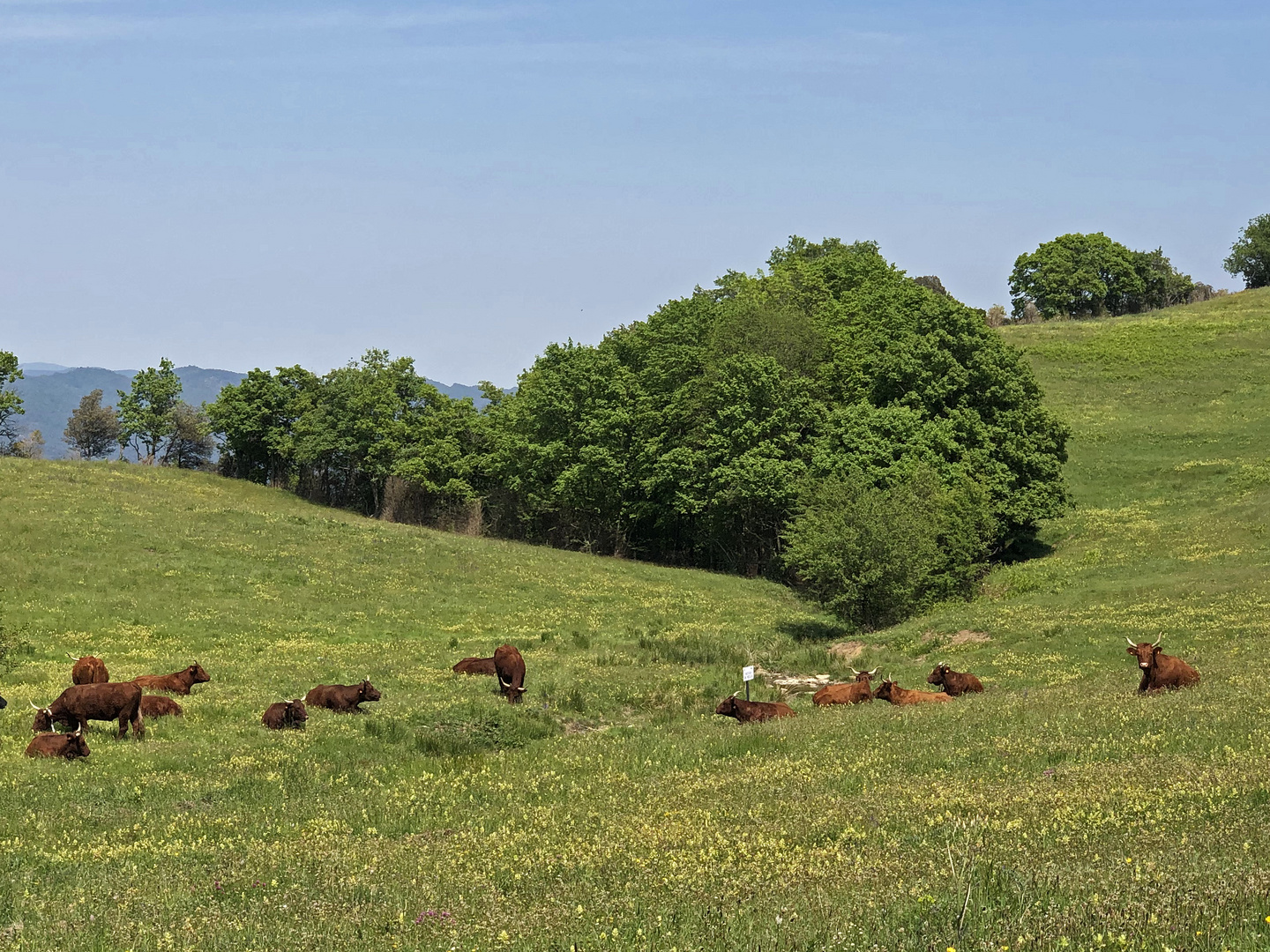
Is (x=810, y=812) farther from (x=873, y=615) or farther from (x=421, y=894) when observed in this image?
(x=873, y=615)

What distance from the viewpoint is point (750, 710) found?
25672 millimetres

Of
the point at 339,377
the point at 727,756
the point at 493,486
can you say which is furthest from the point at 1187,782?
the point at 339,377

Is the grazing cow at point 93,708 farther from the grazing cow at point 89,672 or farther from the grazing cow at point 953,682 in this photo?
the grazing cow at point 953,682

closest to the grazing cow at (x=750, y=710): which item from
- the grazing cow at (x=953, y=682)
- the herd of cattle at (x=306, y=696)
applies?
the herd of cattle at (x=306, y=696)

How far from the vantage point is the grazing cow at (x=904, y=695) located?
2705cm

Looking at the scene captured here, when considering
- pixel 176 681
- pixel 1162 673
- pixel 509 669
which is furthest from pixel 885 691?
pixel 176 681

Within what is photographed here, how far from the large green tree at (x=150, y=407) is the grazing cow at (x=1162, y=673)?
108618 millimetres

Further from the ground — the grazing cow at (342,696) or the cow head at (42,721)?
the cow head at (42,721)

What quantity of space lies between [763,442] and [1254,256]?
12209 cm

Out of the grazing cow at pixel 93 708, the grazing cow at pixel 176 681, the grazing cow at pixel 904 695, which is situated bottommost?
the grazing cow at pixel 176 681

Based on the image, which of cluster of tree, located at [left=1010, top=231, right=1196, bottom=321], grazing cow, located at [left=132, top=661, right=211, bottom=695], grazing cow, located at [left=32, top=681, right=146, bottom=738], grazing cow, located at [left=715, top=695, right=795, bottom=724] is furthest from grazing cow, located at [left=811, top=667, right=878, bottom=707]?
cluster of tree, located at [left=1010, top=231, right=1196, bottom=321]

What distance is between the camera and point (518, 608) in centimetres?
4969

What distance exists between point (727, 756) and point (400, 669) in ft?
50.6

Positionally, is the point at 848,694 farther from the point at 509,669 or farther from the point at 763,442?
the point at 763,442
